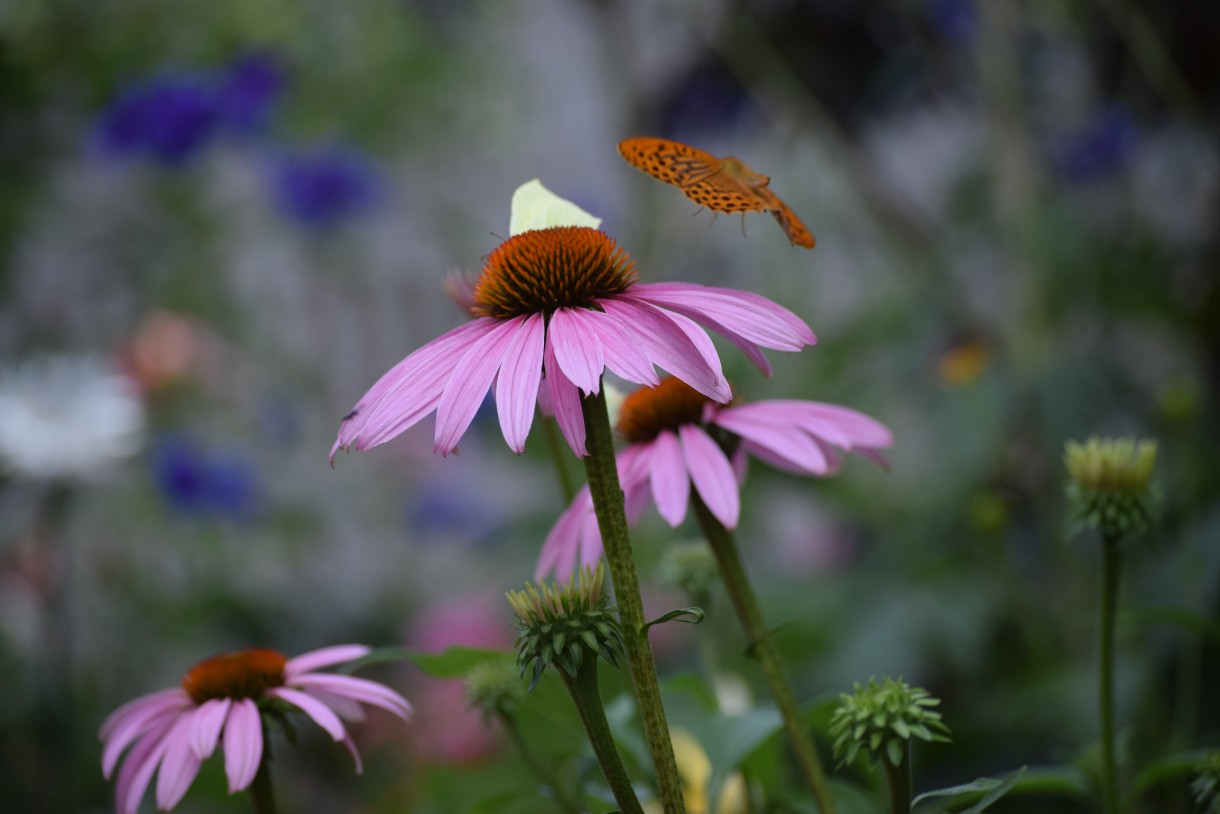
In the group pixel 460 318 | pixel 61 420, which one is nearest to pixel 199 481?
pixel 61 420

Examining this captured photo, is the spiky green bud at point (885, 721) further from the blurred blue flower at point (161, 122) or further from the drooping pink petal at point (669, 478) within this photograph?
the blurred blue flower at point (161, 122)

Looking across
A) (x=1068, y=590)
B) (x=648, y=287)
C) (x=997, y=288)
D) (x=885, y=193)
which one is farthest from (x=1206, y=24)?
(x=648, y=287)

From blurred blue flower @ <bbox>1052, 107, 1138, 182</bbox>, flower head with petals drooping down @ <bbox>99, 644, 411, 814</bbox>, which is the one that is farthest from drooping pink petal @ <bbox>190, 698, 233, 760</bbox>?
blurred blue flower @ <bbox>1052, 107, 1138, 182</bbox>

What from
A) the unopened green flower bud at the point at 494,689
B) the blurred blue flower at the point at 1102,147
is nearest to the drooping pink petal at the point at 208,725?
the unopened green flower bud at the point at 494,689

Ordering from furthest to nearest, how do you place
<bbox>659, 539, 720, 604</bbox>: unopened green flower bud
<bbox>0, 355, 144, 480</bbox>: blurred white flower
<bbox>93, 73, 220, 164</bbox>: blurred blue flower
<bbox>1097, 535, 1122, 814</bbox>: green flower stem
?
<bbox>93, 73, 220, 164</bbox>: blurred blue flower → <bbox>0, 355, 144, 480</bbox>: blurred white flower → <bbox>659, 539, 720, 604</bbox>: unopened green flower bud → <bbox>1097, 535, 1122, 814</bbox>: green flower stem

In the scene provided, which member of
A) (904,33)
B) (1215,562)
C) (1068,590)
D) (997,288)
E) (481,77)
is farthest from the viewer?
(481,77)

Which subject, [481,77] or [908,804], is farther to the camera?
[481,77]

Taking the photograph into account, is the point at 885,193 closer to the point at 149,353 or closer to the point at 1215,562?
the point at 1215,562

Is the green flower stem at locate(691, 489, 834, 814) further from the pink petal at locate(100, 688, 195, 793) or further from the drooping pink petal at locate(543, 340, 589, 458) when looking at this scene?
the pink petal at locate(100, 688, 195, 793)
